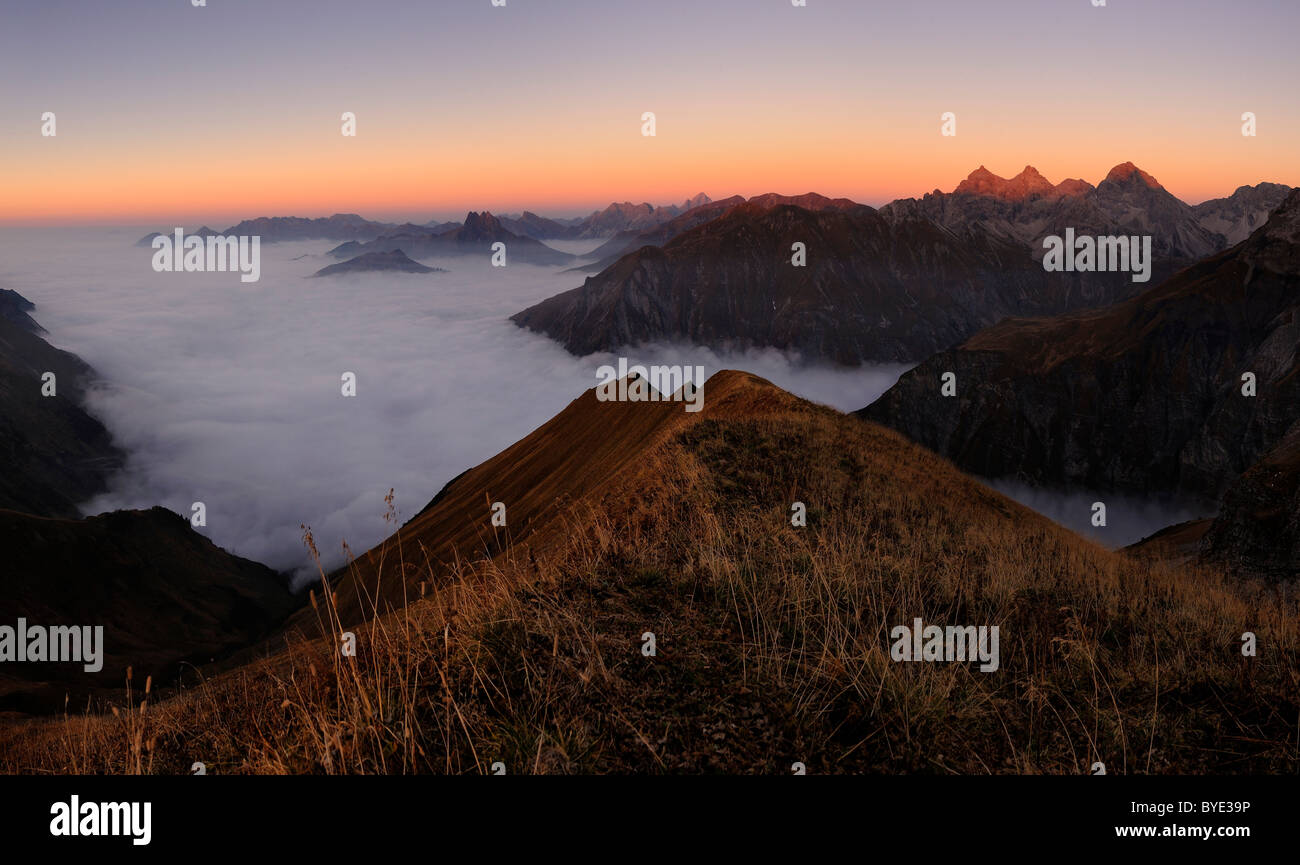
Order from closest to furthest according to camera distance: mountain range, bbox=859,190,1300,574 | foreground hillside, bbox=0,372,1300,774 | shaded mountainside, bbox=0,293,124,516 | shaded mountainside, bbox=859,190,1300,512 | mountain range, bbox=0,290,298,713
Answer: foreground hillside, bbox=0,372,1300,774 → mountain range, bbox=0,290,298,713 → mountain range, bbox=859,190,1300,574 → shaded mountainside, bbox=859,190,1300,512 → shaded mountainside, bbox=0,293,124,516

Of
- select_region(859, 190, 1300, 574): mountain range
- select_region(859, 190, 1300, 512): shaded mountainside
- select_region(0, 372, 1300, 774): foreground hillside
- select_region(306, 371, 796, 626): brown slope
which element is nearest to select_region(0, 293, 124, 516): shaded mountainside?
select_region(306, 371, 796, 626): brown slope

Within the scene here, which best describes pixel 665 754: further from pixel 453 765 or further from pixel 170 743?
pixel 170 743

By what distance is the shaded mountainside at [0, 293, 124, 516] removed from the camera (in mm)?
129625

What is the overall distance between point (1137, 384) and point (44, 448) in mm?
261299

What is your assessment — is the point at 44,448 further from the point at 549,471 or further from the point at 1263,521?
the point at 1263,521

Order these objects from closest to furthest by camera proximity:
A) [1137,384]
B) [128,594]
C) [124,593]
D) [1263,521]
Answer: [1263,521] < [124,593] < [128,594] < [1137,384]

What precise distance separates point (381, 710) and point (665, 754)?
1351 mm

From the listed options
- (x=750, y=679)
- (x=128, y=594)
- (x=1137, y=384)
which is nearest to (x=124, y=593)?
(x=128, y=594)

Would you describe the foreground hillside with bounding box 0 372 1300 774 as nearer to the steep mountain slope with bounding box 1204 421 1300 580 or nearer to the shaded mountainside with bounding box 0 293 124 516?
the steep mountain slope with bounding box 1204 421 1300 580

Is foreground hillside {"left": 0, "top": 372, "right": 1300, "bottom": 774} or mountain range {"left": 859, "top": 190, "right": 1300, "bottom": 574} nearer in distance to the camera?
foreground hillside {"left": 0, "top": 372, "right": 1300, "bottom": 774}

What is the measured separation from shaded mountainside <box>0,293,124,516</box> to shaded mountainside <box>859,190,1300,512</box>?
198238 mm

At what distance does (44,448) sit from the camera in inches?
6235

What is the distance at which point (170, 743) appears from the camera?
4.23 m
